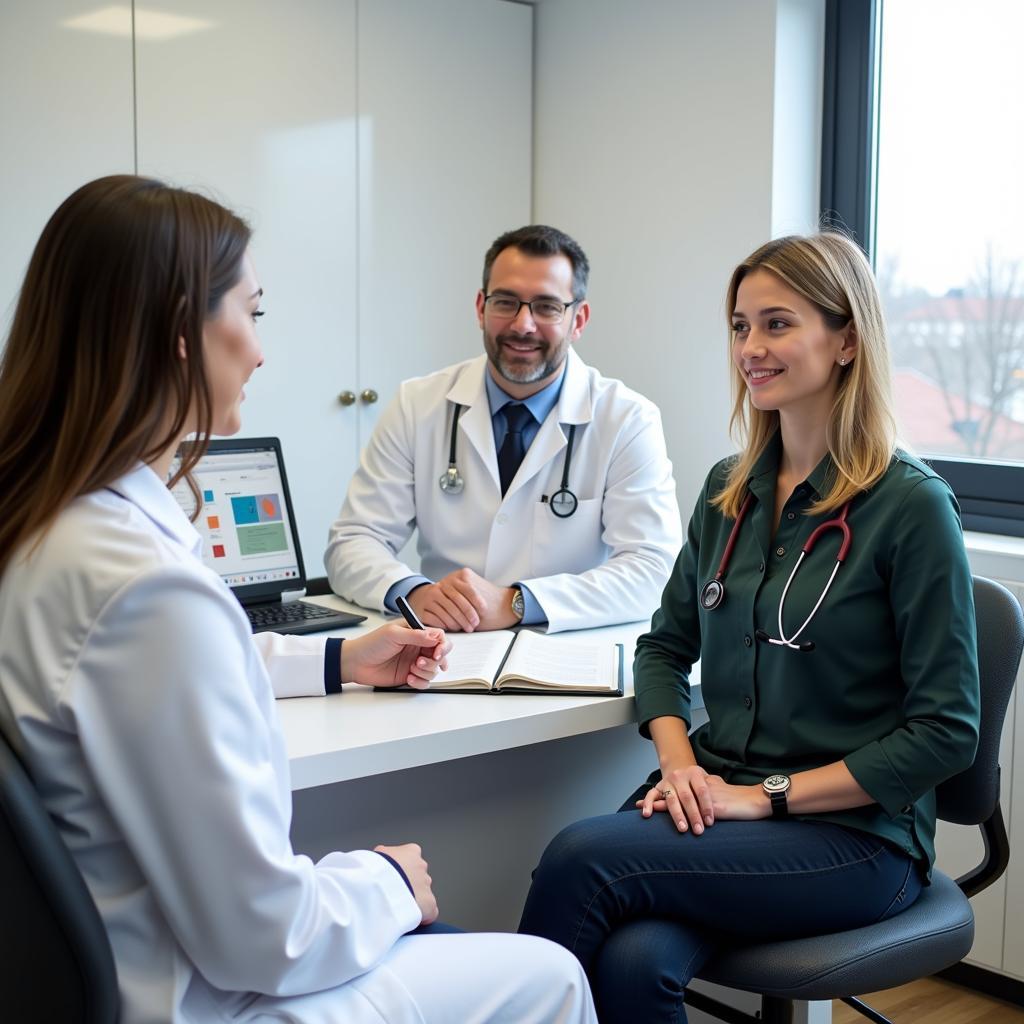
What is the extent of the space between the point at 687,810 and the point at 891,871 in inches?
9.6

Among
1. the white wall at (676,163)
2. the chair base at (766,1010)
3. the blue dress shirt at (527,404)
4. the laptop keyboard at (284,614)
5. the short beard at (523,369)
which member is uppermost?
the white wall at (676,163)

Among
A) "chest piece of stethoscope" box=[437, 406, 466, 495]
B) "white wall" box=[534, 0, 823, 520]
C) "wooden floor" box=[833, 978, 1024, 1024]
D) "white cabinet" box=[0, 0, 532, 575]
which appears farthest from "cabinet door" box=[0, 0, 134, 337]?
"wooden floor" box=[833, 978, 1024, 1024]

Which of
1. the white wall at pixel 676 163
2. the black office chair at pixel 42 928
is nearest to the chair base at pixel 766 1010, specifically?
the black office chair at pixel 42 928

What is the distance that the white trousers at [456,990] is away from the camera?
3.22 feet

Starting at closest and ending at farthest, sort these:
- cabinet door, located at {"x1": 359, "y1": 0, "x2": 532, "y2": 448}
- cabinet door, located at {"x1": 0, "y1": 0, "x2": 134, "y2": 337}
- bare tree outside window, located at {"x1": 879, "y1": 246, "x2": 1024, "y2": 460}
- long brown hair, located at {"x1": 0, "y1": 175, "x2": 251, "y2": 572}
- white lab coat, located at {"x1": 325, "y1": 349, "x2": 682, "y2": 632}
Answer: long brown hair, located at {"x1": 0, "y1": 175, "x2": 251, "y2": 572} < white lab coat, located at {"x1": 325, "y1": 349, "x2": 682, "y2": 632} < bare tree outside window, located at {"x1": 879, "y1": 246, "x2": 1024, "y2": 460} < cabinet door, located at {"x1": 0, "y1": 0, "x2": 134, "y2": 337} < cabinet door, located at {"x1": 359, "y1": 0, "x2": 532, "y2": 448}

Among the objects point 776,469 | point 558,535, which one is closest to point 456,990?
point 776,469

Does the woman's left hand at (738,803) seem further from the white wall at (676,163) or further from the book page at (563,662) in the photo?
the white wall at (676,163)

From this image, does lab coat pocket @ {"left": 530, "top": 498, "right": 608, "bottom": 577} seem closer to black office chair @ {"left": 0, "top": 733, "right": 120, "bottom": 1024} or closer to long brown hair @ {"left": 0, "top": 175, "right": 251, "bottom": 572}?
long brown hair @ {"left": 0, "top": 175, "right": 251, "bottom": 572}

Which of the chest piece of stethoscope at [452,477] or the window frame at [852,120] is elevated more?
the window frame at [852,120]

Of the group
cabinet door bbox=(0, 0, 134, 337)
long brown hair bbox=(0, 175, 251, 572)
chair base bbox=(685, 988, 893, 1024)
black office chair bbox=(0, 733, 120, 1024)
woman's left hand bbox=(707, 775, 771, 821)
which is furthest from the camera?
cabinet door bbox=(0, 0, 134, 337)

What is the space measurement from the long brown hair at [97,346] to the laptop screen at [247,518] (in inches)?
37.9

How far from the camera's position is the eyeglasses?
2.26 meters

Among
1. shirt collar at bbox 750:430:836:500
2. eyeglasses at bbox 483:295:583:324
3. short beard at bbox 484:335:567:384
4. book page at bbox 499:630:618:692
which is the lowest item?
book page at bbox 499:630:618:692

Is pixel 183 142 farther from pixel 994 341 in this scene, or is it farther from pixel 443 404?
pixel 994 341
